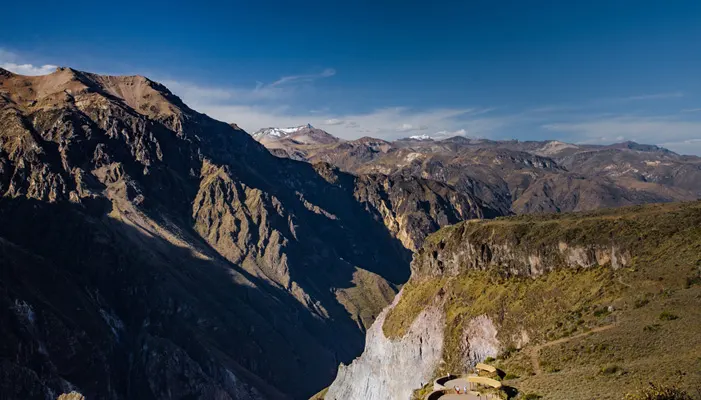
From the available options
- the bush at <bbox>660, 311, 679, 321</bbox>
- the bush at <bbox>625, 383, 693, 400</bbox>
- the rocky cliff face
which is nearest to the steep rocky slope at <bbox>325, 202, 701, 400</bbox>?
the bush at <bbox>660, 311, 679, 321</bbox>

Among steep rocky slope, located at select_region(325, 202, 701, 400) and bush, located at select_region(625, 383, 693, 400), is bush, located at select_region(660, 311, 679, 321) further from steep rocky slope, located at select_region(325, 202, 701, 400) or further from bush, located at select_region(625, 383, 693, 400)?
bush, located at select_region(625, 383, 693, 400)

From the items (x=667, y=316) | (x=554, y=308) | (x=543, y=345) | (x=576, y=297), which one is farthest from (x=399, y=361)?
(x=667, y=316)

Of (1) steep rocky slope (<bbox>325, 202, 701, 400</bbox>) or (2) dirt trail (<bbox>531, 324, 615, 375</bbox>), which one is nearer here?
Answer: (1) steep rocky slope (<bbox>325, 202, 701, 400</bbox>)

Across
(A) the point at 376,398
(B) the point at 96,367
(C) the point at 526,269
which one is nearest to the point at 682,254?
(C) the point at 526,269

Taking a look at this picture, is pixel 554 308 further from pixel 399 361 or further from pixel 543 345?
pixel 399 361

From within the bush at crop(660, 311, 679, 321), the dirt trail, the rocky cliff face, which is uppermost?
the bush at crop(660, 311, 679, 321)

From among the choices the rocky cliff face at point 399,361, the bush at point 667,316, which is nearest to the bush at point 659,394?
the bush at point 667,316

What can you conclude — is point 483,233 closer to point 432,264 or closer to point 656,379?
point 432,264
